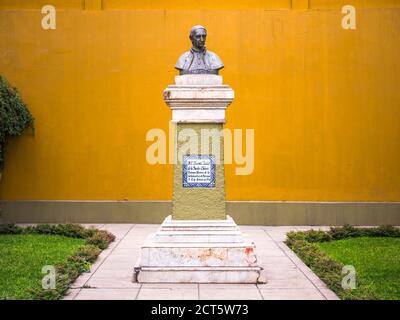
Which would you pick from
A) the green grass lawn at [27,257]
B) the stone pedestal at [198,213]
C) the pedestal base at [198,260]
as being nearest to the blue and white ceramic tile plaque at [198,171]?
the stone pedestal at [198,213]

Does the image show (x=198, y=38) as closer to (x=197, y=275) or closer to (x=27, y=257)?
(x=197, y=275)

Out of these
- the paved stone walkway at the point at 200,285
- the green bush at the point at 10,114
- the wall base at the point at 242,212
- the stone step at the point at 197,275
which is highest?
the green bush at the point at 10,114

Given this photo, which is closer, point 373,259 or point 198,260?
point 198,260

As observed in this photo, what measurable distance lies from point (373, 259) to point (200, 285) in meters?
2.80

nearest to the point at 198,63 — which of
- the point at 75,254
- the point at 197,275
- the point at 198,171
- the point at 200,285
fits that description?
the point at 198,171

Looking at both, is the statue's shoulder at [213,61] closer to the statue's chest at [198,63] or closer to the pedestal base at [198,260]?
the statue's chest at [198,63]

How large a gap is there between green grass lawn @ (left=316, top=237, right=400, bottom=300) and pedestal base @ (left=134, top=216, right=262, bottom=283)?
1333 millimetres

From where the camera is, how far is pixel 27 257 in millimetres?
8602

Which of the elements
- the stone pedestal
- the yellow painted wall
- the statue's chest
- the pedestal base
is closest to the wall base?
the yellow painted wall

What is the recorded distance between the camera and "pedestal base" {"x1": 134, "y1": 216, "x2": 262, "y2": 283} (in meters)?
7.14

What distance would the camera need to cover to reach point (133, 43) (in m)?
11.9

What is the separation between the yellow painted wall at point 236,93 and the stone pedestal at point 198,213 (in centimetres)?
424

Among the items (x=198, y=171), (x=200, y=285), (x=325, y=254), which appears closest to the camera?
(x=200, y=285)

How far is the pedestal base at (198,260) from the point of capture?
7145mm
